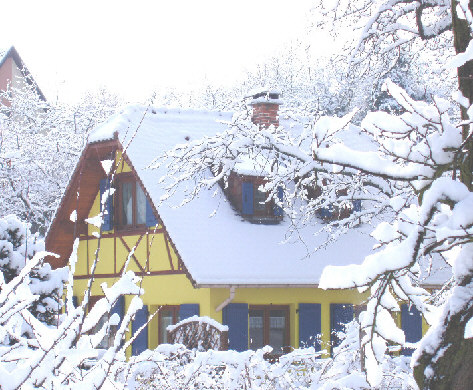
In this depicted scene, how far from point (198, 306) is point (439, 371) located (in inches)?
428

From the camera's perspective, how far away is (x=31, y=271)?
820 cm

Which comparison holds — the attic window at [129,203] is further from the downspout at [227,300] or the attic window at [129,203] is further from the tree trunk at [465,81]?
the tree trunk at [465,81]

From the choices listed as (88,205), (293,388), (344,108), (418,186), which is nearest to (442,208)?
(418,186)

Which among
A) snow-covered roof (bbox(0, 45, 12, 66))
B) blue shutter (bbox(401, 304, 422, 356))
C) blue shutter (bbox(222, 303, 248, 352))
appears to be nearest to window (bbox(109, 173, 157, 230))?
blue shutter (bbox(222, 303, 248, 352))

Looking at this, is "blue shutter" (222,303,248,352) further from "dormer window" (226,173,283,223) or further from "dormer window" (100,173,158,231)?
"dormer window" (100,173,158,231)

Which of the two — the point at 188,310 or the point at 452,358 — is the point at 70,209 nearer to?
the point at 188,310

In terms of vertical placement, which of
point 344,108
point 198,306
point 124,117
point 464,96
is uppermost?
point 344,108

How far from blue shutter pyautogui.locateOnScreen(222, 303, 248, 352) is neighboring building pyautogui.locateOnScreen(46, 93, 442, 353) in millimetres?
18

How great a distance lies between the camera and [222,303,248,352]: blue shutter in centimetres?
1462

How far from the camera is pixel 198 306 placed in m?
14.7

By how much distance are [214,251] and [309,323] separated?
91.1 inches

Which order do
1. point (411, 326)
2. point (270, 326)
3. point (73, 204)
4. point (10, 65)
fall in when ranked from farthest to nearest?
1. point (10, 65)
2. point (73, 204)
3. point (411, 326)
4. point (270, 326)

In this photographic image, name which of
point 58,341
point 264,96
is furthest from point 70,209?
point 58,341

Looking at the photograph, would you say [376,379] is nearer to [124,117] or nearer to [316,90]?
[124,117]
